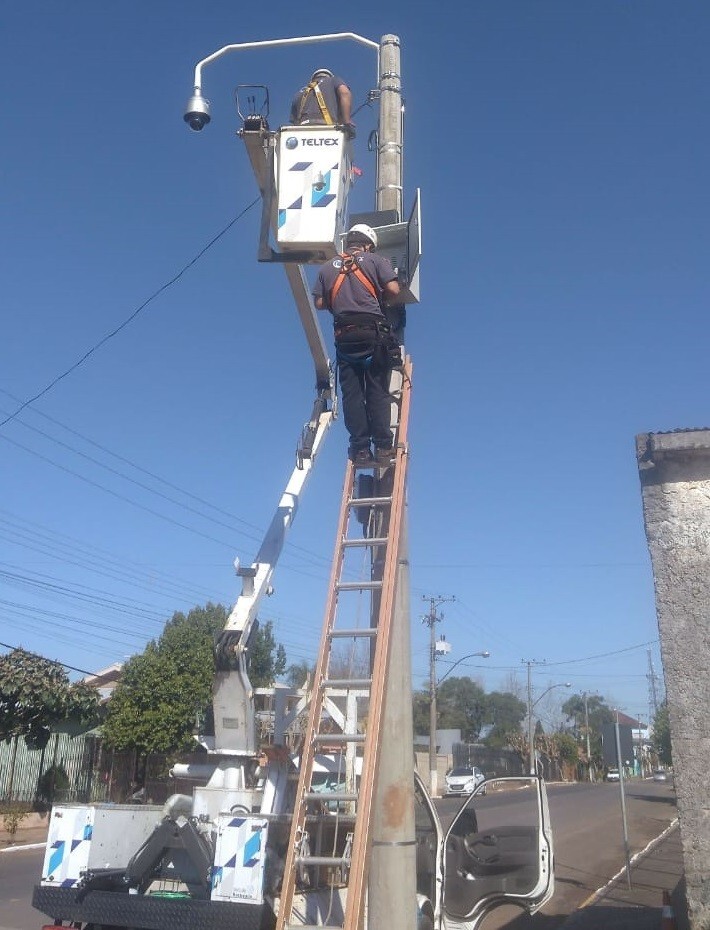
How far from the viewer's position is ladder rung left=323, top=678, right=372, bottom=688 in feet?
18.2

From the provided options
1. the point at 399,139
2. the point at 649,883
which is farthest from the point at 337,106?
the point at 649,883

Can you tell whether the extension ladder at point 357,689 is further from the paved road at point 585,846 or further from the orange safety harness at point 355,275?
the paved road at point 585,846

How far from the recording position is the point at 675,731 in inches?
239

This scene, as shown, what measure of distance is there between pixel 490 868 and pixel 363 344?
5733 millimetres

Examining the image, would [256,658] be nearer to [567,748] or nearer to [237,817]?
[237,817]

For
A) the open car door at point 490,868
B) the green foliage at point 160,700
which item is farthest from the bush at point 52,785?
the open car door at point 490,868

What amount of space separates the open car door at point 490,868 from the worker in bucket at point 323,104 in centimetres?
658

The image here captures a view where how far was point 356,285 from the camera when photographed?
263 inches

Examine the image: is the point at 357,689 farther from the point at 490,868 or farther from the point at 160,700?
the point at 160,700

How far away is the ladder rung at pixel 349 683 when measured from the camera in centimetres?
554

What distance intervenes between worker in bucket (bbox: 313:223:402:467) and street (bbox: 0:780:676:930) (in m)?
6.79

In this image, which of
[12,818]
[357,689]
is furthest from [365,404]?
[12,818]

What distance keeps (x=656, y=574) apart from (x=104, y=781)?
2400cm

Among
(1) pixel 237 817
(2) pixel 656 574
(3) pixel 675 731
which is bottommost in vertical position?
(1) pixel 237 817
